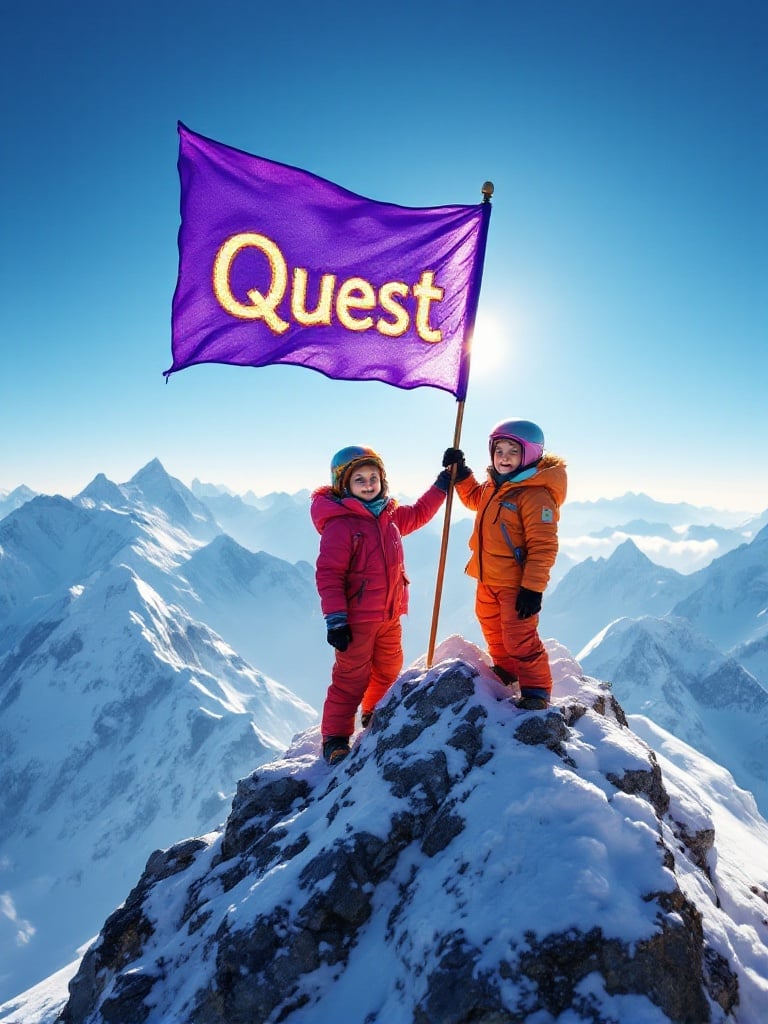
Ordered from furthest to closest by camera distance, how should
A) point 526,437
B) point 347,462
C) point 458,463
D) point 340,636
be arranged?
1. point 458,463
2. point 347,462
3. point 340,636
4. point 526,437

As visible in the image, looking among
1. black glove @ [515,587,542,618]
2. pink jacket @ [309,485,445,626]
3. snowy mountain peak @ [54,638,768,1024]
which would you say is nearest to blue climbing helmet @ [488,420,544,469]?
black glove @ [515,587,542,618]

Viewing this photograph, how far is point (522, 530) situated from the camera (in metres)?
6.03

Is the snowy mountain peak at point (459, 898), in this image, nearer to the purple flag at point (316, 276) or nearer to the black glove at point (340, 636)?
the black glove at point (340, 636)

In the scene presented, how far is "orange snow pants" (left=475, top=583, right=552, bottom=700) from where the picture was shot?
5.61 m

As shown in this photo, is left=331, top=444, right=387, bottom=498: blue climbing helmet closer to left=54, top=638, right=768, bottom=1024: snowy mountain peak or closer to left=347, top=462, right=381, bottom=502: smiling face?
left=347, top=462, right=381, bottom=502: smiling face

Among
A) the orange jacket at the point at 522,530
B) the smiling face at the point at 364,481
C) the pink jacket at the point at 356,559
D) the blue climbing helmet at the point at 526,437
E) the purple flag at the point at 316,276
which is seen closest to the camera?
the orange jacket at the point at 522,530

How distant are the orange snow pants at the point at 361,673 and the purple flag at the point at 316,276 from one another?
3579 millimetres

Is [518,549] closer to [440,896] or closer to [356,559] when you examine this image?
[356,559]

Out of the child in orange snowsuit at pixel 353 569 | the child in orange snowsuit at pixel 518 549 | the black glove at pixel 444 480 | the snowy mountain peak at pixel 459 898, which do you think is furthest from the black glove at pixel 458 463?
the snowy mountain peak at pixel 459 898

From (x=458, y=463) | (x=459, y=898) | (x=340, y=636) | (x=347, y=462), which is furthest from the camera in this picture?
(x=458, y=463)

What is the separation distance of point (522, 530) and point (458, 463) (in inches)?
61.6

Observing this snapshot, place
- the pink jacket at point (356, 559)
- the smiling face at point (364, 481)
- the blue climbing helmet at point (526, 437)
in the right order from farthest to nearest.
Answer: the smiling face at point (364, 481) < the pink jacket at point (356, 559) < the blue climbing helmet at point (526, 437)

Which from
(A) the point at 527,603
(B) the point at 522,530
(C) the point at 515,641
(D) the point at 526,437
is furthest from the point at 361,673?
(D) the point at 526,437

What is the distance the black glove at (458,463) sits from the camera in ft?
23.6
